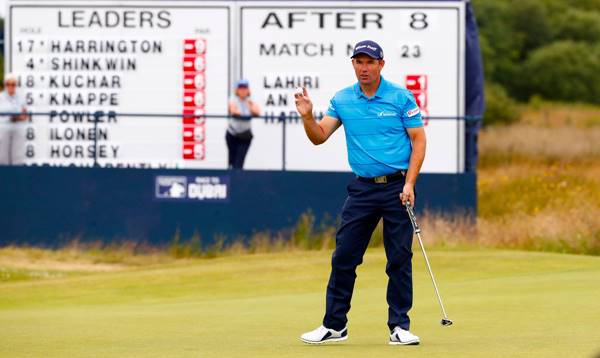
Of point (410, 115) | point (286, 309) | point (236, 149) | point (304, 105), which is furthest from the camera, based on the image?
point (236, 149)

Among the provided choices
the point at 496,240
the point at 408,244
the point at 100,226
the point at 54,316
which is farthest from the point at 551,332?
the point at 100,226

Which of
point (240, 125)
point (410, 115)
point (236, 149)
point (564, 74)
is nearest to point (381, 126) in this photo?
point (410, 115)

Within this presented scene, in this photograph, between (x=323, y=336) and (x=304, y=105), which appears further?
(x=323, y=336)

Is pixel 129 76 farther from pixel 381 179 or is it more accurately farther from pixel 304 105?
pixel 304 105

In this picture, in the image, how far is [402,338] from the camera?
1105 centimetres

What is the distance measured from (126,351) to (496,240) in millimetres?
12905

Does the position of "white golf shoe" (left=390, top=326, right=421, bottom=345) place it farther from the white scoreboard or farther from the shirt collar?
the white scoreboard

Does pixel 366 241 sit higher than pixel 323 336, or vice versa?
pixel 366 241

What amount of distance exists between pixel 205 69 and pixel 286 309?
1047 centimetres

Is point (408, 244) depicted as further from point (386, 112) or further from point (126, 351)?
point (126, 351)

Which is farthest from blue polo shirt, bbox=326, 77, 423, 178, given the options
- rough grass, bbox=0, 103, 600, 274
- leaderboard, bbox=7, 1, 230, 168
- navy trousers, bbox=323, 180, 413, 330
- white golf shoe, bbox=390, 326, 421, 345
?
leaderboard, bbox=7, 1, 230, 168

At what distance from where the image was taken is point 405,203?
11039 millimetres

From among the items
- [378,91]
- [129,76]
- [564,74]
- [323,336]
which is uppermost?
[564,74]

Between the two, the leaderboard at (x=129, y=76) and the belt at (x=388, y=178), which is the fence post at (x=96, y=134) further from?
the belt at (x=388, y=178)
